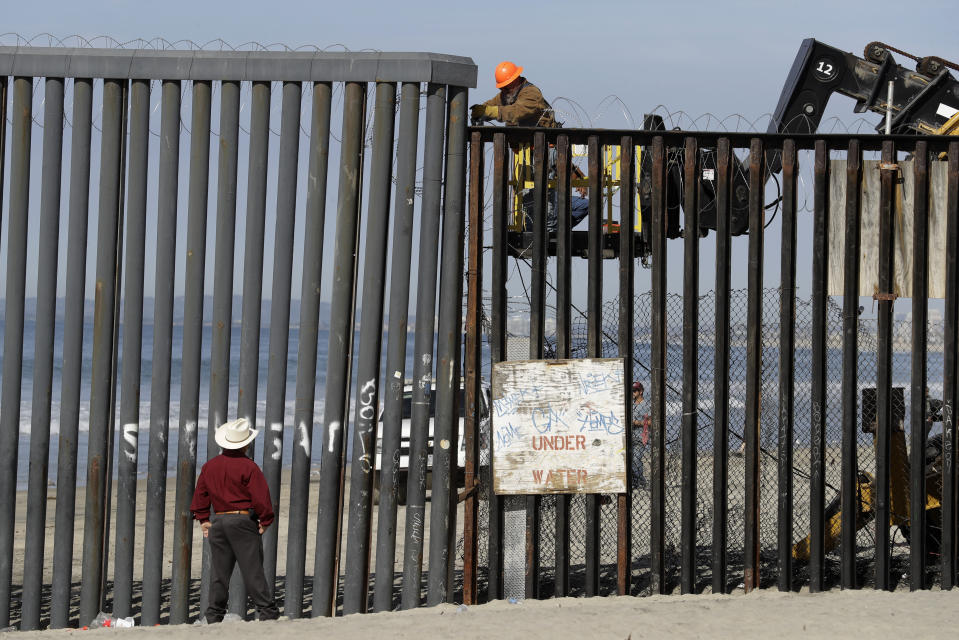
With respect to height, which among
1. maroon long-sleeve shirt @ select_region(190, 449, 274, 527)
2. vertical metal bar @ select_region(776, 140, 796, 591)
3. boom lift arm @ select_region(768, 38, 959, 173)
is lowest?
maroon long-sleeve shirt @ select_region(190, 449, 274, 527)

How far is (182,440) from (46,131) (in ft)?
7.98

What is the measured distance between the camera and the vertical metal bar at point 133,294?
7316 millimetres

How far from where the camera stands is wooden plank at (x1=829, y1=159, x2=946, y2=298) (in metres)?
7.72

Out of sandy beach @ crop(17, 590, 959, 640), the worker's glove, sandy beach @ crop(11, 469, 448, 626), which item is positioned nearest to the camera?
sandy beach @ crop(17, 590, 959, 640)

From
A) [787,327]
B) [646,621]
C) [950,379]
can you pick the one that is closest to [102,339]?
[646,621]

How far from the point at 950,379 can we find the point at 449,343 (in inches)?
149

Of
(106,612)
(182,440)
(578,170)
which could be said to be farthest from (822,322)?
(106,612)

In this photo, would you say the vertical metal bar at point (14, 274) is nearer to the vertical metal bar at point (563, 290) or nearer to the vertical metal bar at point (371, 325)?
the vertical metal bar at point (371, 325)

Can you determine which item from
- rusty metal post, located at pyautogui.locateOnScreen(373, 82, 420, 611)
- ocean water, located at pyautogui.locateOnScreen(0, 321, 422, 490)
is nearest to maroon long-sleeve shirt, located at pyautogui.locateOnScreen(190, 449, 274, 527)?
rusty metal post, located at pyautogui.locateOnScreen(373, 82, 420, 611)

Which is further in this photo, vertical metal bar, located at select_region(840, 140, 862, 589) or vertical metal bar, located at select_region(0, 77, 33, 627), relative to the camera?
vertical metal bar, located at select_region(840, 140, 862, 589)

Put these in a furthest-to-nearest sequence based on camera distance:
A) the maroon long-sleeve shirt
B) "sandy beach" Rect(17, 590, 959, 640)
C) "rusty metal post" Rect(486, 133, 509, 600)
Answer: "rusty metal post" Rect(486, 133, 509, 600)
the maroon long-sleeve shirt
"sandy beach" Rect(17, 590, 959, 640)

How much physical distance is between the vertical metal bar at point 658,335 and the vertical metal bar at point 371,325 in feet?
6.42

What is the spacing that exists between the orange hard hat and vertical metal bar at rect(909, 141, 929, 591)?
3.82 m

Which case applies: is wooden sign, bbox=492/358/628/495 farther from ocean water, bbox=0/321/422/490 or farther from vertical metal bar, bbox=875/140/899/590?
ocean water, bbox=0/321/422/490
